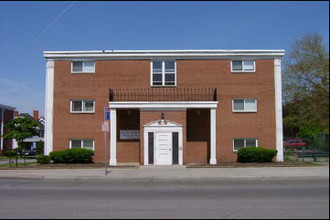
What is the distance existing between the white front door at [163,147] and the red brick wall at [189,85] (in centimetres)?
342

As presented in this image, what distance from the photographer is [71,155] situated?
72.1 ft

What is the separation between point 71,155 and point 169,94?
23.7 feet

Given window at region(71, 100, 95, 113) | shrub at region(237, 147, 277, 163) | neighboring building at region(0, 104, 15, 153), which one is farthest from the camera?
neighboring building at region(0, 104, 15, 153)

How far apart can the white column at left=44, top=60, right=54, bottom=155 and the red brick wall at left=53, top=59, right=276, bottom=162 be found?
10.4 inches

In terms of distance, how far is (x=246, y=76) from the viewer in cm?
2328

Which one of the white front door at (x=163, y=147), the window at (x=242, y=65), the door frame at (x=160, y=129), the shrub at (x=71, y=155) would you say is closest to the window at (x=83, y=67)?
the shrub at (x=71, y=155)

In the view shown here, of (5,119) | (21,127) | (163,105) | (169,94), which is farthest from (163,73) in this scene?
(5,119)

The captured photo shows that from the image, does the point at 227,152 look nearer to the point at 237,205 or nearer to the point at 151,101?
the point at 151,101

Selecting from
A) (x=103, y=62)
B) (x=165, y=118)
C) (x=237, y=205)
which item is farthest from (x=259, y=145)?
(x=237, y=205)

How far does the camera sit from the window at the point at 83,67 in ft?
77.6

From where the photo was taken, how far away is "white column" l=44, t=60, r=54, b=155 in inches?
920

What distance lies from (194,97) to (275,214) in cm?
1613

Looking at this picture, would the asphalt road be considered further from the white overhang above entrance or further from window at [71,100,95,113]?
window at [71,100,95,113]

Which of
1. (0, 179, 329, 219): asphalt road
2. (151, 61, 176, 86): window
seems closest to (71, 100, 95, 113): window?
(151, 61, 176, 86): window
